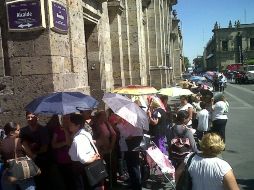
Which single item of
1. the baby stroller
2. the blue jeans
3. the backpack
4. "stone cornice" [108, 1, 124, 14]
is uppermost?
"stone cornice" [108, 1, 124, 14]

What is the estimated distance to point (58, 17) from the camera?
6.90 meters

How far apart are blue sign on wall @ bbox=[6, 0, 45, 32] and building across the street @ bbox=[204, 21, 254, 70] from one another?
279 ft

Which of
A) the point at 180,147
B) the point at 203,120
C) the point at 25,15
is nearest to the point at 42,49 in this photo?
the point at 25,15

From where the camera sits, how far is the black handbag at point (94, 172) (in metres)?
5.28

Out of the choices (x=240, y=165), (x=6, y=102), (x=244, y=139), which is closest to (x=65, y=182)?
(x=6, y=102)

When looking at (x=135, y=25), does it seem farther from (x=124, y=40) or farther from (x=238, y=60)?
(x=238, y=60)

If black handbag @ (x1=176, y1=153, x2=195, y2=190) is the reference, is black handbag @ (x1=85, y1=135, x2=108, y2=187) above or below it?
below

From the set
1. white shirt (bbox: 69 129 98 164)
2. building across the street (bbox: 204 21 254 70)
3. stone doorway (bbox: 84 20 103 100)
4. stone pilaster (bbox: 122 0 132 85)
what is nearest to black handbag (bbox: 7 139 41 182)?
white shirt (bbox: 69 129 98 164)

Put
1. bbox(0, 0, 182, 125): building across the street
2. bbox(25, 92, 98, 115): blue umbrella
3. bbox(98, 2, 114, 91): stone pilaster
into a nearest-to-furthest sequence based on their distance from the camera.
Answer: bbox(25, 92, 98, 115): blue umbrella → bbox(0, 0, 182, 125): building across the street → bbox(98, 2, 114, 91): stone pilaster

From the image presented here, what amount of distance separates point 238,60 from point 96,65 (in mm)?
82949

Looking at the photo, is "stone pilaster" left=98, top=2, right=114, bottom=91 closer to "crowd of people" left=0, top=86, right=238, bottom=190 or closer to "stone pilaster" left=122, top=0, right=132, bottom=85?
"stone pilaster" left=122, top=0, right=132, bottom=85

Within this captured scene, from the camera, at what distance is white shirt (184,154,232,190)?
12.7 ft

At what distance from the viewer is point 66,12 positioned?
7367 millimetres

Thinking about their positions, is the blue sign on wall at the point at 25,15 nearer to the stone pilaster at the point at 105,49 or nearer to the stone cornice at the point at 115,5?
the stone pilaster at the point at 105,49
